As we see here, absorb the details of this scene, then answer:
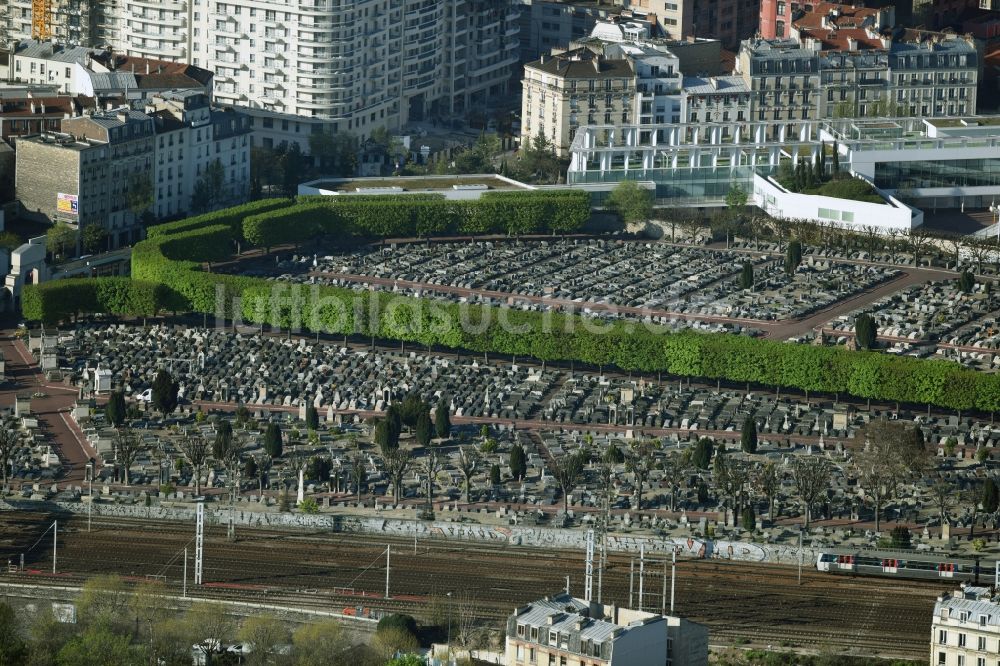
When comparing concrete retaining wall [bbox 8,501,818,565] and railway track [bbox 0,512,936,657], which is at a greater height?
concrete retaining wall [bbox 8,501,818,565]

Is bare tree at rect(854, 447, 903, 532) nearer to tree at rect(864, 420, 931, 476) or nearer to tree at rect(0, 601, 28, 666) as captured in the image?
tree at rect(864, 420, 931, 476)

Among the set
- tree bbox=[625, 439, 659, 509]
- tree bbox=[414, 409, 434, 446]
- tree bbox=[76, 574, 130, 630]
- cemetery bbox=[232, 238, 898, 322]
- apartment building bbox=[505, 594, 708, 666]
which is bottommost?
tree bbox=[76, 574, 130, 630]

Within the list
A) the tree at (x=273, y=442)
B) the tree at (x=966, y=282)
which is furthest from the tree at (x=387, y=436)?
the tree at (x=966, y=282)

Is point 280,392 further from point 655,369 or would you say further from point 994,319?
point 994,319

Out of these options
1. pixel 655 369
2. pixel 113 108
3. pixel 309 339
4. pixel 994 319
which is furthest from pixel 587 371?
pixel 113 108

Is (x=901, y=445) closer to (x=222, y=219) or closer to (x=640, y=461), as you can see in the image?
(x=640, y=461)

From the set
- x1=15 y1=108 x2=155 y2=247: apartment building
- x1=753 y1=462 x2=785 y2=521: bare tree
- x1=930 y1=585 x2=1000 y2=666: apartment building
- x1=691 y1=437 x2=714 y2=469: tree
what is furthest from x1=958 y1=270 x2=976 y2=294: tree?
x1=930 y1=585 x2=1000 y2=666: apartment building

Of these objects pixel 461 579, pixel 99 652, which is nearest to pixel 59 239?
pixel 461 579
